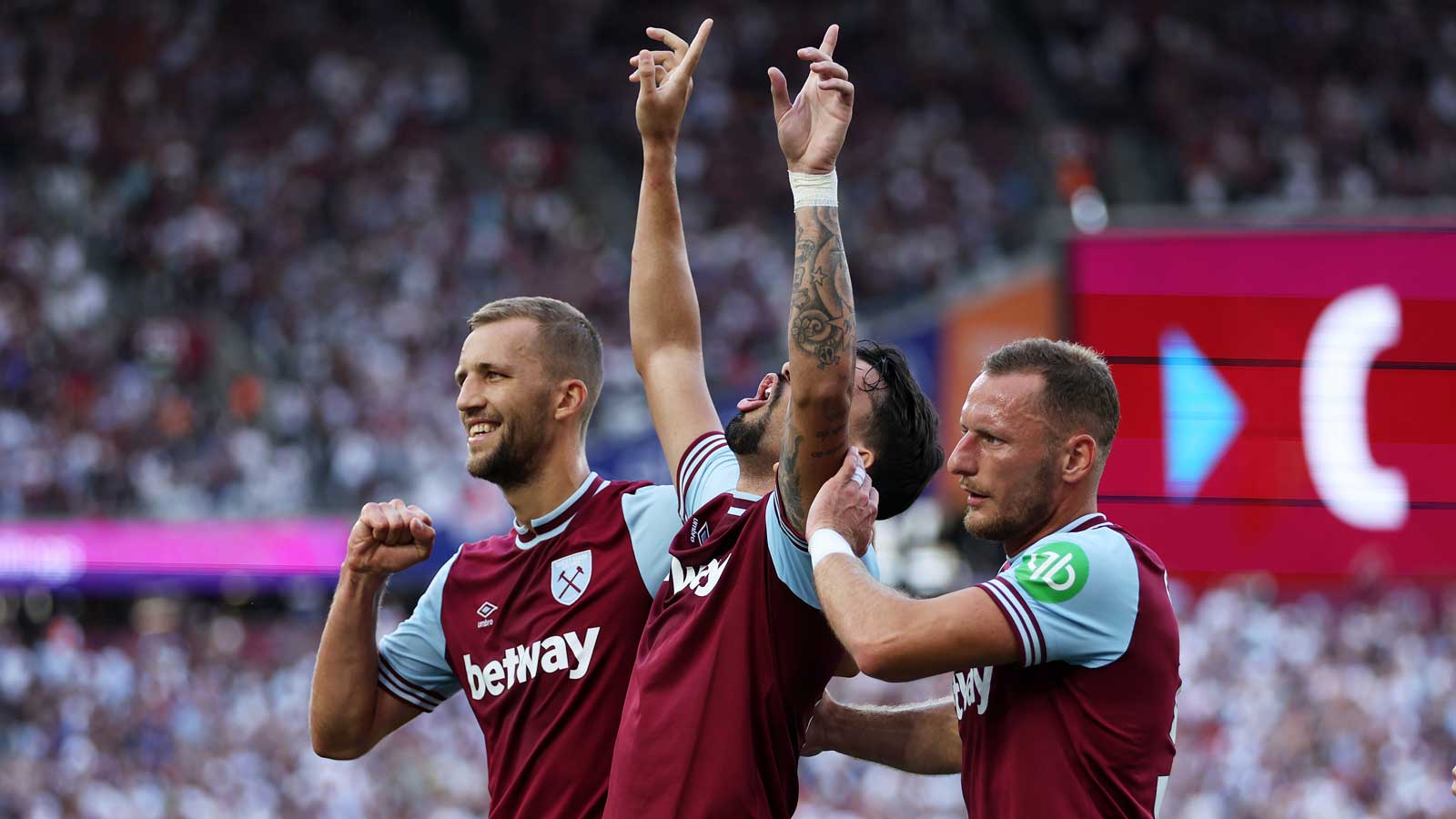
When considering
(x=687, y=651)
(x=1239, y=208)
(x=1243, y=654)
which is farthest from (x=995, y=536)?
(x=1239, y=208)

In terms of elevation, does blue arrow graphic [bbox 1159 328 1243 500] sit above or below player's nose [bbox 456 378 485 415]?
below

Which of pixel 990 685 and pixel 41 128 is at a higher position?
pixel 41 128

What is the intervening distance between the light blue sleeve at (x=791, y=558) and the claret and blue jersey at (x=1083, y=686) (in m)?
0.36

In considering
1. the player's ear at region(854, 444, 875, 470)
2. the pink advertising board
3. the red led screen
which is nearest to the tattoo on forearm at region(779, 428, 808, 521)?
the player's ear at region(854, 444, 875, 470)

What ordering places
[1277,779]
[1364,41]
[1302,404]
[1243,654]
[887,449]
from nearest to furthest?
1. [887,449]
2. [1302,404]
3. [1277,779]
4. [1243,654]
5. [1364,41]

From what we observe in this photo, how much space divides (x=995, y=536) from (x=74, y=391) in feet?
59.0

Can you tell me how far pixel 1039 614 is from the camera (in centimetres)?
305

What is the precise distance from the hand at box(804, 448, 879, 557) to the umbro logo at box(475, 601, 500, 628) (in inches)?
37.0

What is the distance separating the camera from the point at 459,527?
17719 mm

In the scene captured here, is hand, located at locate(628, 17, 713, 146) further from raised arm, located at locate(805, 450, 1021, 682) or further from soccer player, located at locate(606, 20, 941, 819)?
raised arm, located at locate(805, 450, 1021, 682)

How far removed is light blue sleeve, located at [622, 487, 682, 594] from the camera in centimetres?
378

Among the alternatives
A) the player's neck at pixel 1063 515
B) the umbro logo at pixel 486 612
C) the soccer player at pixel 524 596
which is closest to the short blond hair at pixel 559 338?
the soccer player at pixel 524 596

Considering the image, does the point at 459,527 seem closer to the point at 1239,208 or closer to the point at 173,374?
the point at 173,374

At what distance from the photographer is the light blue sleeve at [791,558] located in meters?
3.31
